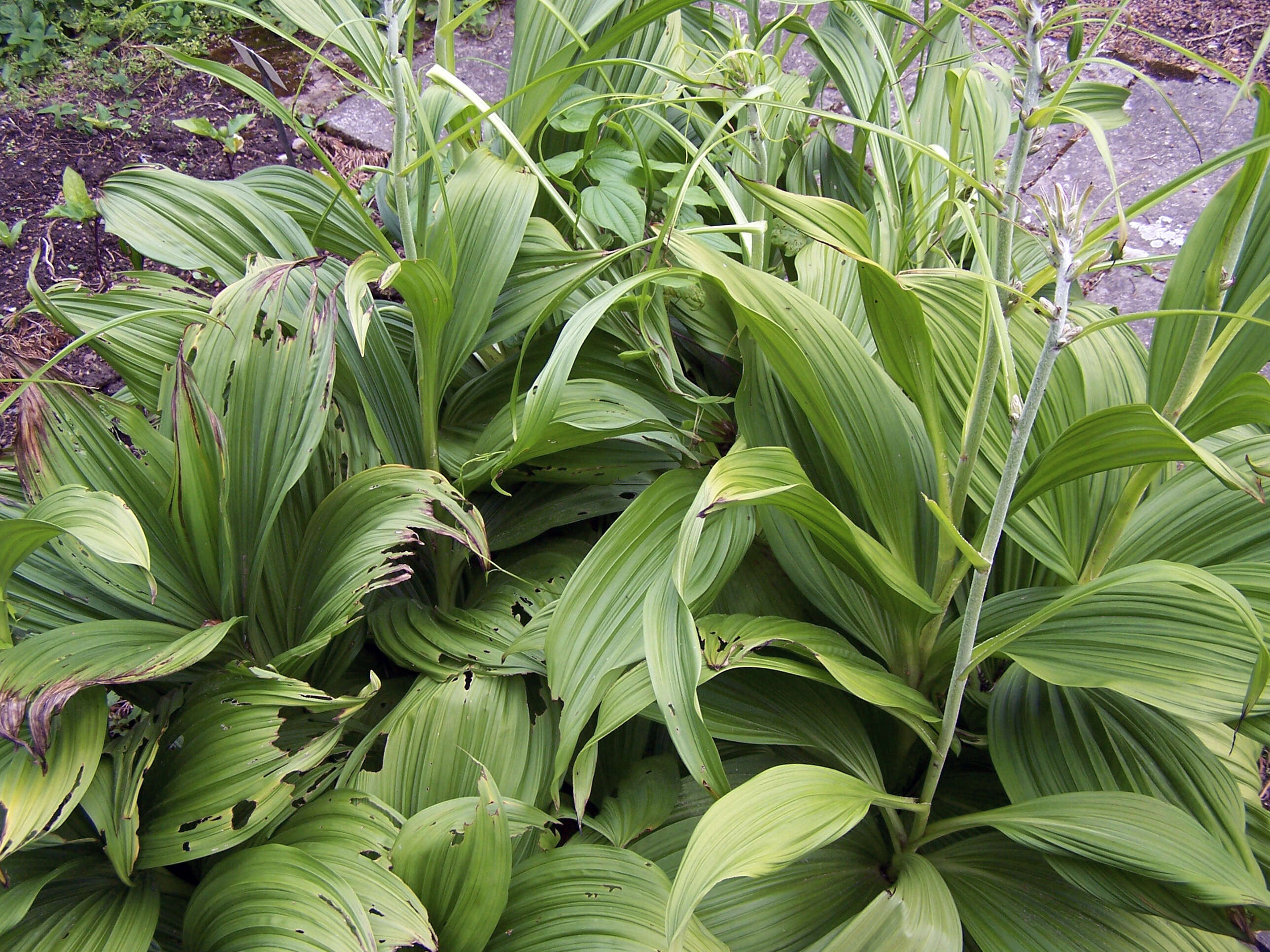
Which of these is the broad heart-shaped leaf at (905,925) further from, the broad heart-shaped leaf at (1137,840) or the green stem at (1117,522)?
the green stem at (1117,522)

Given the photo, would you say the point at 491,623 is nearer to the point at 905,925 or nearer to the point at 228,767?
Result: the point at 228,767

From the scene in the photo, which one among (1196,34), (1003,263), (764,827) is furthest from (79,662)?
(1196,34)

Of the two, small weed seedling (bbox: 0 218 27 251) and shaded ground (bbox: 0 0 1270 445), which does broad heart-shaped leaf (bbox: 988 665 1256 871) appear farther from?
small weed seedling (bbox: 0 218 27 251)

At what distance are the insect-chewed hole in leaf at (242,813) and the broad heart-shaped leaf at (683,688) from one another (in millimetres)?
488

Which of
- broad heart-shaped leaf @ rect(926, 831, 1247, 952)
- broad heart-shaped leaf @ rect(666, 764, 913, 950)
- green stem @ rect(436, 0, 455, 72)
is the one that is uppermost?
green stem @ rect(436, 0, 455, 72)

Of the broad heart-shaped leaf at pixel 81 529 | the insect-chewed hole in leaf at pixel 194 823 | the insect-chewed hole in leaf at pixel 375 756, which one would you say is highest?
the broad heart-shaped leaf at pixel 81 529

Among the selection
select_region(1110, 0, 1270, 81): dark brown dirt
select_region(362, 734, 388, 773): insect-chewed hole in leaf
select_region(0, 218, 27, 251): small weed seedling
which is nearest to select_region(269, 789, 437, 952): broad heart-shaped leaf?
select_region(362, 734, 388, 773): insect-chewed hole in leaf

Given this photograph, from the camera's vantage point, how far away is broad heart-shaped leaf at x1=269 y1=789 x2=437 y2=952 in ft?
2.82

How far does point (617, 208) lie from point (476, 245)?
24 centimetres

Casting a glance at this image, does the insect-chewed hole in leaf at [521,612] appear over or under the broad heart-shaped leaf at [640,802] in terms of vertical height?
over

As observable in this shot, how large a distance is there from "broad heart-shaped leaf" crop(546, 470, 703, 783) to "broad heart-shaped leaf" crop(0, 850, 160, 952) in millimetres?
463

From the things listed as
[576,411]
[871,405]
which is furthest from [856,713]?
[576,411]

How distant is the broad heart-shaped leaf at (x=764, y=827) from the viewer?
28.3 inches

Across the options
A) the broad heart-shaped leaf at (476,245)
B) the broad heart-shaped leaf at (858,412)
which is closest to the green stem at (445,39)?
the broad heart-shaped leaf at (476,245)
